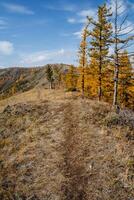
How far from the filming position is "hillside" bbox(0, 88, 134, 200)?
16.3 metres

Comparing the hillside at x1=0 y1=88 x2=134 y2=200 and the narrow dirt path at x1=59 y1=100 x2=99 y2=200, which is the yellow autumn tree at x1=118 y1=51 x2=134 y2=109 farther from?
the narrow dirt path at x1=59 y1=100 x2=99 y2=200

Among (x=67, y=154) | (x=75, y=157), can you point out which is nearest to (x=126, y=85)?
(x=67, y=154)

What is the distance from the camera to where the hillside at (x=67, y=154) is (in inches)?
643

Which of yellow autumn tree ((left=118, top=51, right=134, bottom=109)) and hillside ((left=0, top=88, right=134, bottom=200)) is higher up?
yellow autumn tree ((left=118, top=51, right=134, bottom=109))

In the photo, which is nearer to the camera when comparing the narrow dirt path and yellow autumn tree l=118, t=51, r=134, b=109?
the narrow dirt path

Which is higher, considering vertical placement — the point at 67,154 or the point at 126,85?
the point at 126,85

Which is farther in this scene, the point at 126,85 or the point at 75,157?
the point at 126,85

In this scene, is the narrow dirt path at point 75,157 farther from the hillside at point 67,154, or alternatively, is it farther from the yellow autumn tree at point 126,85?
the yellow autumn tree at point 126,85

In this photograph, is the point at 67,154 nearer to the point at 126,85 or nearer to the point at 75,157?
the point at 75,157

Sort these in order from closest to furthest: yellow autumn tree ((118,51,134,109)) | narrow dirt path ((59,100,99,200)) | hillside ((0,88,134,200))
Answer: narrow dirt path ((59,100,99,200))
hillside ((0,88,134,200))
yellow autumn tree ((118,51,134,109))

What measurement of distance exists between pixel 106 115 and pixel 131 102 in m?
23.8

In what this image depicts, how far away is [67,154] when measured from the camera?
781 inches

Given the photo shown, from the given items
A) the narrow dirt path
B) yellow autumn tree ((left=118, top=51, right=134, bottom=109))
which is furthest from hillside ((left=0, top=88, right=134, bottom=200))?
yellow autumn tree ((left=118, top=51, right=134, bottom=109))

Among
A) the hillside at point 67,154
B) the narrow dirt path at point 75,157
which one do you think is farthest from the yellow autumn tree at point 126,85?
the narrow dirt path at point 75,157
